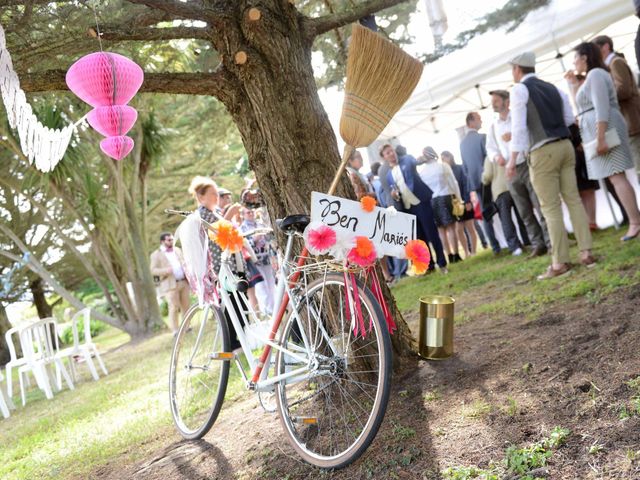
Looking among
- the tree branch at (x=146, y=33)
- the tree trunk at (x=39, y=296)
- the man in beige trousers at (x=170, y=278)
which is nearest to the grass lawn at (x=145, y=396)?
the man in beige trousers at (x=170, y=278)

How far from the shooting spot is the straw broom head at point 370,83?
3.21 m

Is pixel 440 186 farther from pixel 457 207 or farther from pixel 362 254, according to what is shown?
pixel 362 254

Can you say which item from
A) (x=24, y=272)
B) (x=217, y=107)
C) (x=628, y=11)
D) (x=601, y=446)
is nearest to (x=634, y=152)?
(x=628, y=11)

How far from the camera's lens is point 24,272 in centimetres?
1944

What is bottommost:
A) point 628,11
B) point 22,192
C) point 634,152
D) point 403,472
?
point 403,472

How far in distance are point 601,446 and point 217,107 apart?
12346 mm

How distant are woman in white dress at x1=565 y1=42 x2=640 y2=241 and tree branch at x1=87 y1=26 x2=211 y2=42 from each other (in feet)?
12.0

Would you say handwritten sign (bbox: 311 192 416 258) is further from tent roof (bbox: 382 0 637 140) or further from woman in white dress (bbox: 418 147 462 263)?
tent roof (bbox: 382 0 637 140)

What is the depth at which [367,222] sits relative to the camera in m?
3.05

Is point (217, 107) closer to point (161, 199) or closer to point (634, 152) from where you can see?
point (161, 199)

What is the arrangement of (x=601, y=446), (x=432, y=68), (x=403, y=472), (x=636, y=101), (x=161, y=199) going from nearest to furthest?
(x=601, y=446) < (x=403, y=472) < (x=636, y=101) < (x=432, y=68) < (x=161, y=199)

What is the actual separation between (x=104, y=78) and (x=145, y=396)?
407 centimetres

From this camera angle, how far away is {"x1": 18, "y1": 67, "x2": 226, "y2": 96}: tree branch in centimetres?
350

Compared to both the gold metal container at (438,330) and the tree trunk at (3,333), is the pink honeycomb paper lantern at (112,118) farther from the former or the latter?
the tree trunk at (3,333)
